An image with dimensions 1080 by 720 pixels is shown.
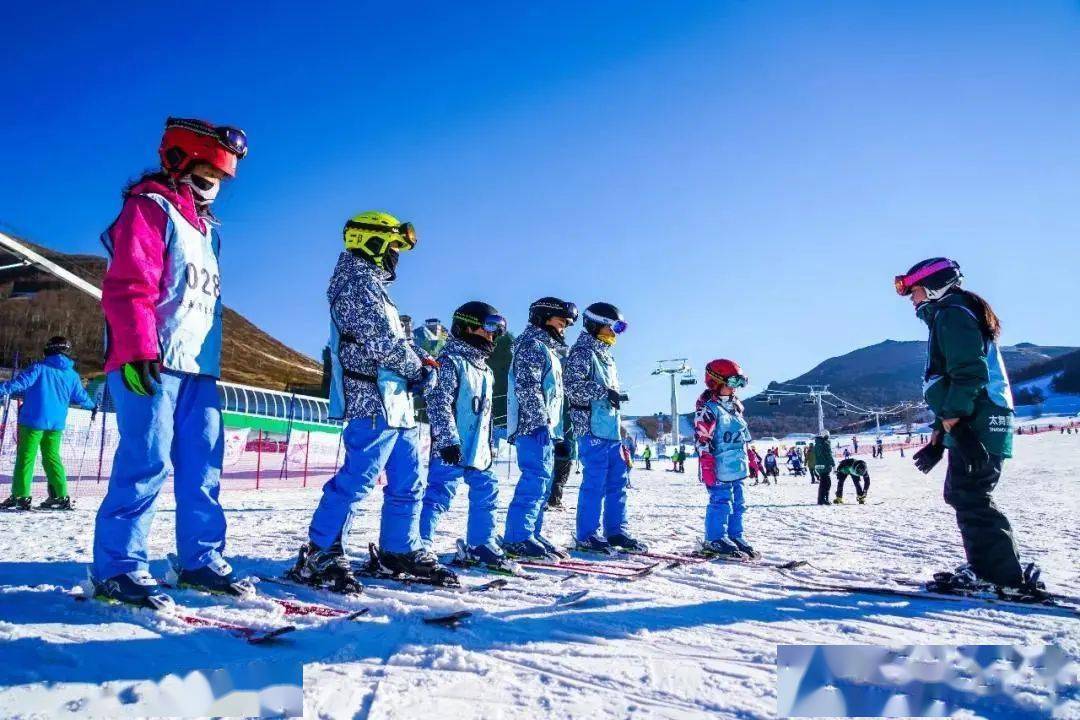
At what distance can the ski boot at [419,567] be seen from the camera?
346 centimetres

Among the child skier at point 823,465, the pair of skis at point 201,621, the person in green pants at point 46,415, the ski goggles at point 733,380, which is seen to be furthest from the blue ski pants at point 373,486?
the child skier at point 823,465

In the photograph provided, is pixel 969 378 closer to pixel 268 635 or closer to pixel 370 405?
pixel 370 405

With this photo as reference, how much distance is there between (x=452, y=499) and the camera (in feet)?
Answer: 14.2

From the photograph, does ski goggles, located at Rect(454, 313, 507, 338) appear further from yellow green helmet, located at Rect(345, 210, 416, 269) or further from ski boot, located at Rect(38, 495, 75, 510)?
ski boot, located at Rect(38, 495, 75, 510)

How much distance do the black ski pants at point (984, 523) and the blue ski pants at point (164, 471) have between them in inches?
160

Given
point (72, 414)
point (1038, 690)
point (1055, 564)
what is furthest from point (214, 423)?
point (72, 414)

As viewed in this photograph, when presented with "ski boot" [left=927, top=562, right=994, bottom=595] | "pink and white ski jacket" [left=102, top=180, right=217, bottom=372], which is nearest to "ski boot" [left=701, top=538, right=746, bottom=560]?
"ski boot" [left=927, top=562, right=994, bottom=595]

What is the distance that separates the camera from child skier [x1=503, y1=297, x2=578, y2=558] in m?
4.75

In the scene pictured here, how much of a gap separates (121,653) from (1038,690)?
2912 mm

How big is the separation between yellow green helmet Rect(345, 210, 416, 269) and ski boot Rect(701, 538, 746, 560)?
3.39 m

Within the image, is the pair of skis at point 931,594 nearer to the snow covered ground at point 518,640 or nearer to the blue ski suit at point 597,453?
the snow covered ground at point 518,640

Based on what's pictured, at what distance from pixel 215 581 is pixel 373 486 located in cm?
86

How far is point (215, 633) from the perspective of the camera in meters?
2.31

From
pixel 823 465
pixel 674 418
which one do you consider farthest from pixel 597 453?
pixel 674 418
